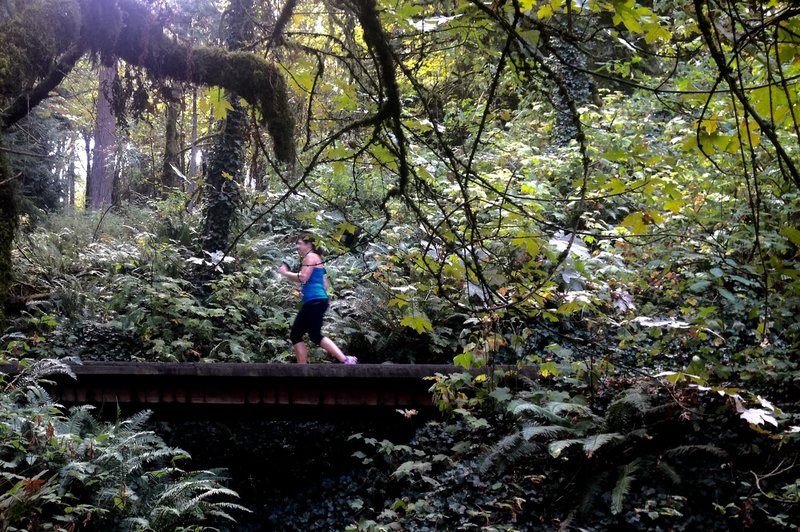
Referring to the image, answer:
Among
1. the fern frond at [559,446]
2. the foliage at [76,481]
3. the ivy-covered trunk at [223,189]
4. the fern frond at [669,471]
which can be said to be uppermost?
the ivy-covered trunk at [223,189]

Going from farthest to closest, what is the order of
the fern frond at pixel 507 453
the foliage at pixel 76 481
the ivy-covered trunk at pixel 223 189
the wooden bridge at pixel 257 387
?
the ivy-covered trunk at pixel 223 189, the wooden bridge at pixel 257 387, the fern frond at pixel 507 453, the foliage at pixel 76 481

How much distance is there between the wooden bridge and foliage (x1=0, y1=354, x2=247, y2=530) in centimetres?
67

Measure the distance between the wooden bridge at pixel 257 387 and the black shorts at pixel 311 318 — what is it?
2.20 feet

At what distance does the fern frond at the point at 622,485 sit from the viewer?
4194 millimetres

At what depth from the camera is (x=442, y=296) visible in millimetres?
1980

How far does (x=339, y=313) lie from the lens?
853cm

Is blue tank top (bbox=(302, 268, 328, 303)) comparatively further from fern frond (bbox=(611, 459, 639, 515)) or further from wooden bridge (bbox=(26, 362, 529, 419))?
fern frond (bbox=(611, 459, 639, 515))

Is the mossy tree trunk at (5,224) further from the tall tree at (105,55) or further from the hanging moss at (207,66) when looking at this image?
the hanging moss at (207,66)

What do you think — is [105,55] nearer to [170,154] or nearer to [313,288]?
[313,288]

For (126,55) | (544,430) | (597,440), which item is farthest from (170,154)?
(597,440)

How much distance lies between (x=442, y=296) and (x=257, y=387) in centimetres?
502

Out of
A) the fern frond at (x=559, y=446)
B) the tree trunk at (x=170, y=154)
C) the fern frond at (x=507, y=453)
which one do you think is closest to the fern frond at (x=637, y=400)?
the fern frond at (x=559, y=446)

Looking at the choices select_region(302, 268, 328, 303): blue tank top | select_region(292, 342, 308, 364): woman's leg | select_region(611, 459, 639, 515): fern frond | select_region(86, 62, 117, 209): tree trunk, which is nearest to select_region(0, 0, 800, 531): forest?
select_region(611, 459, 639, 515): fern frond

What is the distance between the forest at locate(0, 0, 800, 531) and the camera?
2162 millimetres
